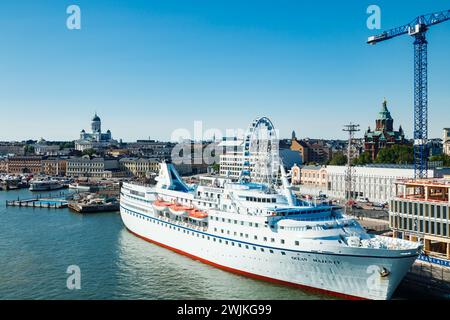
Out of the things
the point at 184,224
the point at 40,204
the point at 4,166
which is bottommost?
the point at 40,204

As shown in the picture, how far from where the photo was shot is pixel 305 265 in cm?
2008

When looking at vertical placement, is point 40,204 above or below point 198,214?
below

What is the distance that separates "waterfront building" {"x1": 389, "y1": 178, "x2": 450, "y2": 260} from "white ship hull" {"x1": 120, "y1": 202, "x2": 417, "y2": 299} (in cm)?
469

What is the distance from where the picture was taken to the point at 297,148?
9719 centimetres

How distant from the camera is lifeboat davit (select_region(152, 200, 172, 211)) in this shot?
29684 millimetres

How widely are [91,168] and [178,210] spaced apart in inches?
2442

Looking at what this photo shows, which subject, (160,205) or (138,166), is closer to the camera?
(160,205)

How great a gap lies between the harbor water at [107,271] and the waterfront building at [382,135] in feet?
185

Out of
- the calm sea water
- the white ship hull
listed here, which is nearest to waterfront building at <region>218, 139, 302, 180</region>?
the calm sea water

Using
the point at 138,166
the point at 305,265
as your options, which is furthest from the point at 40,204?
the point at 305,265

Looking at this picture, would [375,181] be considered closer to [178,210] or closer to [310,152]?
[178,210]

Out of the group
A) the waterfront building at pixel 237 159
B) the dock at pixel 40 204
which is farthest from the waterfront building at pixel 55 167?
the dock at pixel 40 204
